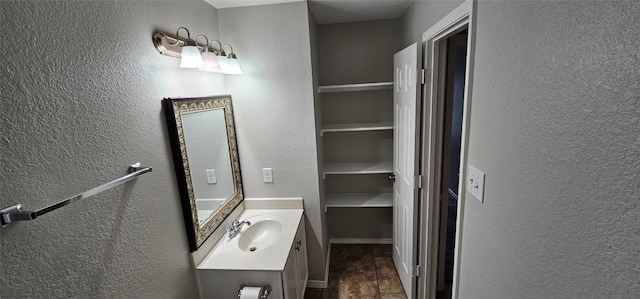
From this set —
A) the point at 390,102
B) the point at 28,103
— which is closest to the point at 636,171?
the point at 28,103

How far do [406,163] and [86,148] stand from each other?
1770 millimetres

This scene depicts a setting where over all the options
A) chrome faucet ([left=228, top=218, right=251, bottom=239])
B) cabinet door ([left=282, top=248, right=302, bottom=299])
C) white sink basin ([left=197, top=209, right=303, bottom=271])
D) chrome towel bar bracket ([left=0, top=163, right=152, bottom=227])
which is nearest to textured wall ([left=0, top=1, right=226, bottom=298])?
chrome towel bar bracket ([left=0, top=163, right=152, bottom=227])

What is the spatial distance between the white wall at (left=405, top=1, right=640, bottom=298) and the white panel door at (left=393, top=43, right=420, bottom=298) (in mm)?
799

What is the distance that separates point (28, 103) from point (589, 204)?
135cm

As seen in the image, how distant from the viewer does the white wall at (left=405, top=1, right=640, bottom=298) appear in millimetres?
478

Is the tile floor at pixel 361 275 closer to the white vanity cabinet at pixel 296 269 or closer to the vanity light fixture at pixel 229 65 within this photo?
the white vanity cabinet at pixel 296 269

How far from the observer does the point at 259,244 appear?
1968 millimetres

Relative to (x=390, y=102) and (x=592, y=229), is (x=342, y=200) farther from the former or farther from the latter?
(x=592, y=229)

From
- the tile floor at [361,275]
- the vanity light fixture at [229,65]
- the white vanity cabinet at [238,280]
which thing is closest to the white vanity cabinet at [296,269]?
the white vanity cabinet at [238,280]

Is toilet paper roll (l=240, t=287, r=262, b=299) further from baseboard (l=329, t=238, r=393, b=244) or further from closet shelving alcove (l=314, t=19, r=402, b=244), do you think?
baseboard (l=329, t=238, r=393, b=244)

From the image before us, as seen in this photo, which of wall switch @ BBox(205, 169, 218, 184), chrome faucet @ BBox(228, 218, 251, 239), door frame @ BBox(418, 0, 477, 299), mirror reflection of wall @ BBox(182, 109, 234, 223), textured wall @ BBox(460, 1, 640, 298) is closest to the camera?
textured wall @ BBox(460, 1, 640, 298)

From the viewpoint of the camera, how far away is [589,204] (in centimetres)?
55

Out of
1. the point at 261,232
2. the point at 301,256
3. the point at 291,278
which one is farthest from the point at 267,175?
the point at 291,278

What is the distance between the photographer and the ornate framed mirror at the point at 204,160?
137cm
